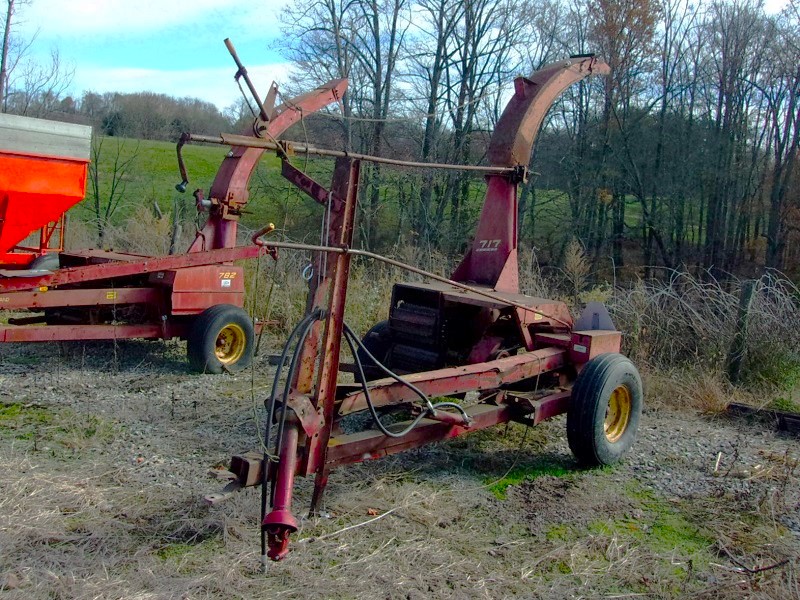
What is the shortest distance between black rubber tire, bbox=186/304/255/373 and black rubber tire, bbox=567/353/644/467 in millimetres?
3601

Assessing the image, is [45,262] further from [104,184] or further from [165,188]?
[104,184]

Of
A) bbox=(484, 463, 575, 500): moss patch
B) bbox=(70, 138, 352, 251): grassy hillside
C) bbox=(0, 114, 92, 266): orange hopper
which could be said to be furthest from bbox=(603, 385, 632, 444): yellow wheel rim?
bbox=(70, 138, 352, 251): grassy hillside

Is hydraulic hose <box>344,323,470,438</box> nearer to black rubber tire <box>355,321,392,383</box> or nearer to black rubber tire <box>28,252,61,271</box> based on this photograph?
black rubber tire <box>355,321,392,383</box>

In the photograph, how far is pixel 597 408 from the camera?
5.36m

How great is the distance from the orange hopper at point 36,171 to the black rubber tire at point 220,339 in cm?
176

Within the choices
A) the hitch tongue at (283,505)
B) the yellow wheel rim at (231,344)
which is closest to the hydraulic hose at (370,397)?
the hitch tongue at (283,505)

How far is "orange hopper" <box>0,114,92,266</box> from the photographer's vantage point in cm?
709

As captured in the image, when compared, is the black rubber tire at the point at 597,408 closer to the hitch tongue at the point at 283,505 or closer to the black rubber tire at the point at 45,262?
the hitch tongue at the point at 283,505

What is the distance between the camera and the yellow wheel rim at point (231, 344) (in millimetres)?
8297

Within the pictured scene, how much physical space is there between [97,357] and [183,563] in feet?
17.7

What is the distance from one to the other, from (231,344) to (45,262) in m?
2.61

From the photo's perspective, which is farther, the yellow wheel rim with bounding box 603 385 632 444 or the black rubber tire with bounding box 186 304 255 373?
the black rubber tire with bounding box 186 304 255 373

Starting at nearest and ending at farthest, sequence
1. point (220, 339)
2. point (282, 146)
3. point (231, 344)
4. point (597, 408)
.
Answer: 1. point (282, 146)
2. point (597, 408)
3. point (220, 339)
4. point (231, 344)

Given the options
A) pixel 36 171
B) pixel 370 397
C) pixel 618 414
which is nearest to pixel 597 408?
pixel 618 414
